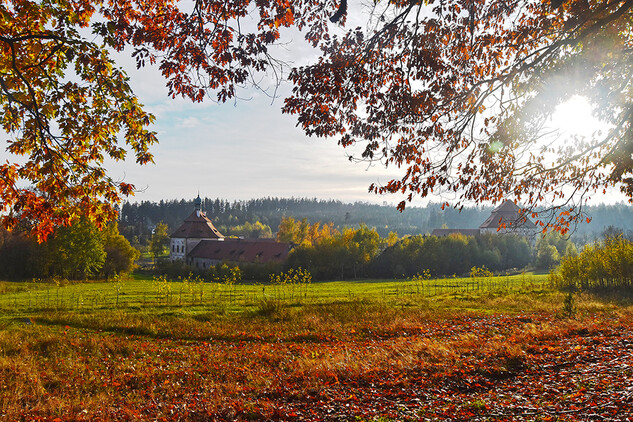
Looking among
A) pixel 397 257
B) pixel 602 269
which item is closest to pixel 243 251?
pixel 397 257

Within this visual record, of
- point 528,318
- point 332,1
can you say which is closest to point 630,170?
point 332,1

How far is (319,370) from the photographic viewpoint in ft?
29.8

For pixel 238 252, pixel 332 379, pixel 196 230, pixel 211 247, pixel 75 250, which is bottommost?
pixel 332 379

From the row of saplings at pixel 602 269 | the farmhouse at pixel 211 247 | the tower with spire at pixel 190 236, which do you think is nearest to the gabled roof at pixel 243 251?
the farmhouse at pixel 211 247

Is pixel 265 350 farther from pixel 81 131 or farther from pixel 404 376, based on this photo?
pixel 81 131

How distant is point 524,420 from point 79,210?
25.6 ft

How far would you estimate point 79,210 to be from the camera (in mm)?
6816

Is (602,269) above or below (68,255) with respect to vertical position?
below

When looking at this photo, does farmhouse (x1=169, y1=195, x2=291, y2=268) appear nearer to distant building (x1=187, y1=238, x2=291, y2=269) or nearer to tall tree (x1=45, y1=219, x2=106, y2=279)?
distant building (x1=187, y1=238, x2=291, y2=269)

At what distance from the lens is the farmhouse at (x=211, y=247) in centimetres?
6681

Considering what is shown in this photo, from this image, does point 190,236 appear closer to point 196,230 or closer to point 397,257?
point 196,230

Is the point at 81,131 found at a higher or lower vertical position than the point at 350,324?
higher

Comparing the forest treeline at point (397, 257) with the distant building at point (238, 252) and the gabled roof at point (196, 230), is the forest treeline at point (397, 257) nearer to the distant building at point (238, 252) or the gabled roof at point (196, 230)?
the distant building at point (238, 252)

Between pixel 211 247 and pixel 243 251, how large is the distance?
9404 mm
